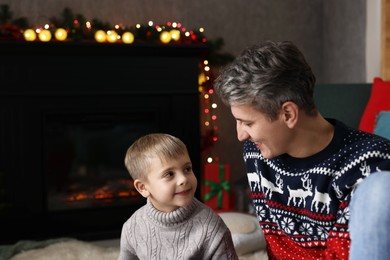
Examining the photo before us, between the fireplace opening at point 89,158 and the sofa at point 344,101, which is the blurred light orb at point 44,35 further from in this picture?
the sofa at point 344,101

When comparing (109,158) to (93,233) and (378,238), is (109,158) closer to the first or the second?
(93,233)

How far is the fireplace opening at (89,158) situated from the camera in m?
3.46

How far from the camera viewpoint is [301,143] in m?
1.48

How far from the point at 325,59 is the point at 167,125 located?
1.40 meters

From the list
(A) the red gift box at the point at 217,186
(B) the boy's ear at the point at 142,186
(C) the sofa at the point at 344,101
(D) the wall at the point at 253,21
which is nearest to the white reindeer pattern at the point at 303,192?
(B) the boy's ear at the point at 142,186

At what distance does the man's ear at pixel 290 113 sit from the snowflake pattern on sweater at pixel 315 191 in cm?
11

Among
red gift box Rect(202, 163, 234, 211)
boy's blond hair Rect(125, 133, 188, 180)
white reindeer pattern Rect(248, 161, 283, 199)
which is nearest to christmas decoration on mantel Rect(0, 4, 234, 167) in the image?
red gift box Rect(202, 163, 234, 211)

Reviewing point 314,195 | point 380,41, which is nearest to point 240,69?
point 314,195

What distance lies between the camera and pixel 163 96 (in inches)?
141

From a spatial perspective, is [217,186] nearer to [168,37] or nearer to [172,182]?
[168,37]

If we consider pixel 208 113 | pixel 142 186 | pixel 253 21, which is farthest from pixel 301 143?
pixel 253 21

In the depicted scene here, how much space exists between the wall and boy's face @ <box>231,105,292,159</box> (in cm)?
246

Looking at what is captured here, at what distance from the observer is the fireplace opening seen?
346 cm

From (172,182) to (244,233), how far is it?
91cm
